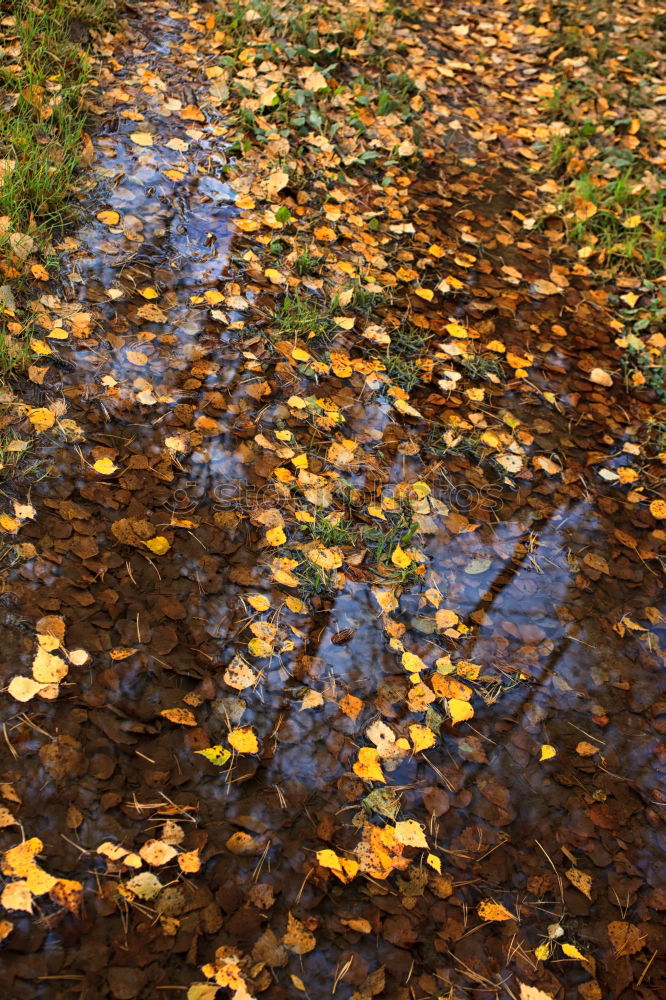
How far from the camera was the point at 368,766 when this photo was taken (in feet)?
6.86

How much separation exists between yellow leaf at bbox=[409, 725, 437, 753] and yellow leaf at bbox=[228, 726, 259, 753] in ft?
1.57

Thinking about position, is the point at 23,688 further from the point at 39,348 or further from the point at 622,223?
the point at 622,223

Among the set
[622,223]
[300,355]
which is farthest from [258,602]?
[622,223]

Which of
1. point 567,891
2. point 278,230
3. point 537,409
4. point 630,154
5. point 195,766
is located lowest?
point 567,891

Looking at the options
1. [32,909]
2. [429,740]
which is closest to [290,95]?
[429,740]

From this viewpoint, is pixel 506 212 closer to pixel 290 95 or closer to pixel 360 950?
pixel 290 95

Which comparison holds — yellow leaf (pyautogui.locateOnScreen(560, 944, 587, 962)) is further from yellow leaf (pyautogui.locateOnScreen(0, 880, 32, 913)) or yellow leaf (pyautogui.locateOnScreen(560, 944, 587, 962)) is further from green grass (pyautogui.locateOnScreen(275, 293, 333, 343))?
green grass (pyautogui.locateOnScreen(275, 293, 333, 343))

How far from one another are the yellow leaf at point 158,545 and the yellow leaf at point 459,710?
1049mm

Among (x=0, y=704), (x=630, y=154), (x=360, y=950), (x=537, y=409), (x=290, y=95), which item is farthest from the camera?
(x=630, y=154)

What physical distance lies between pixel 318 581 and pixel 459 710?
2.04 ft

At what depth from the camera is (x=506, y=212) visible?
4180 millimetres

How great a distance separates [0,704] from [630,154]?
452cm

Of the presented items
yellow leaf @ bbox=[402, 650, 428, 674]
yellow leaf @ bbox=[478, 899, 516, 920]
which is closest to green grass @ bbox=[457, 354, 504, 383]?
yellow leaf @ bbox=[402, 650, 428, 674]

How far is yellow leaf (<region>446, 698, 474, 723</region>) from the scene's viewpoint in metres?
2.24
